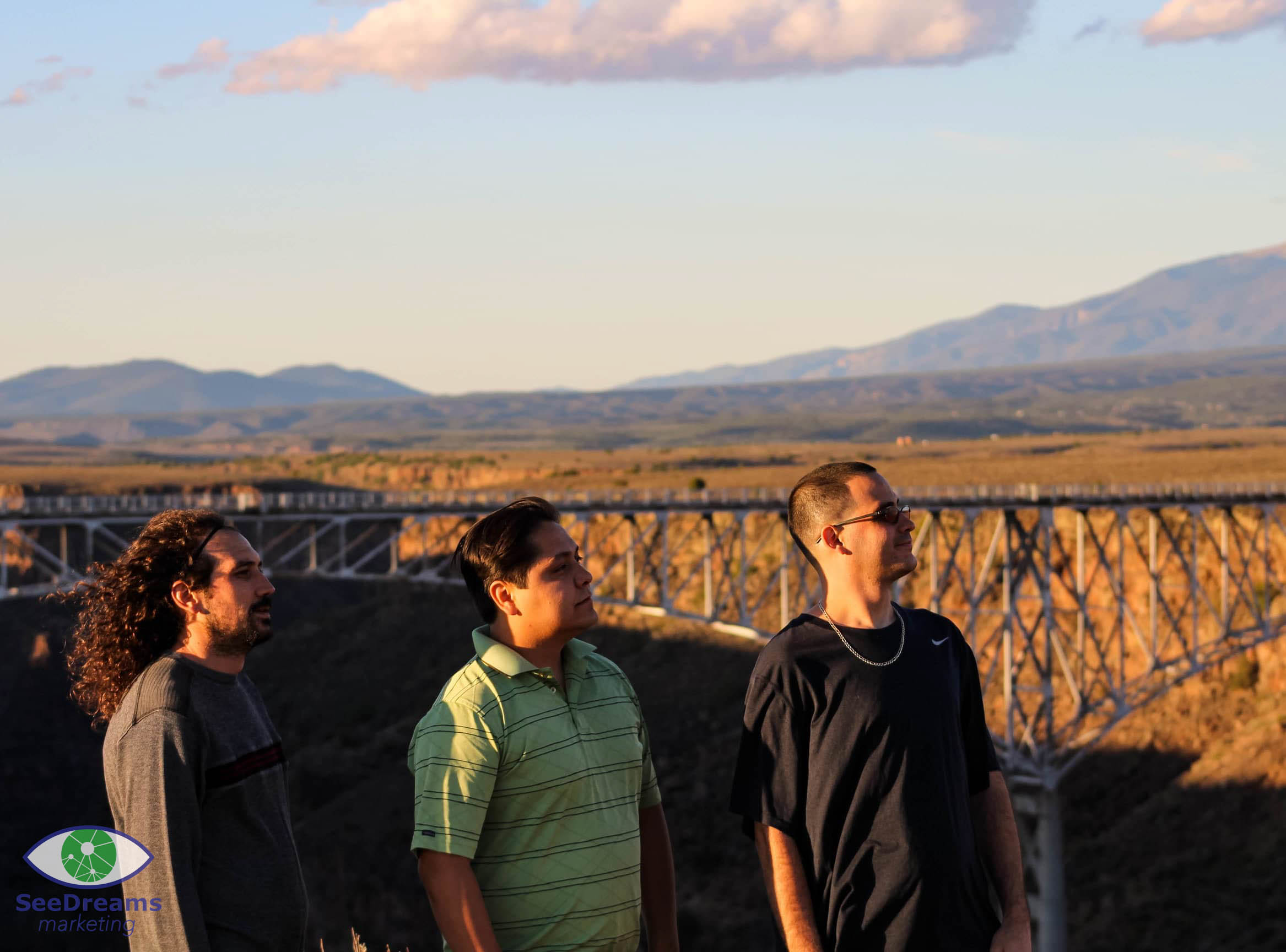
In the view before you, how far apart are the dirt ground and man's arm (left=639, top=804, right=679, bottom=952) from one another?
35088 mm

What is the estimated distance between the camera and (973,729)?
7113mm

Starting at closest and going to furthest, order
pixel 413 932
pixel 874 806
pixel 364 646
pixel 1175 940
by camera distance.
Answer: pixel 874 806
pixel 1175 940
pixel 413 932
pixel 364 646

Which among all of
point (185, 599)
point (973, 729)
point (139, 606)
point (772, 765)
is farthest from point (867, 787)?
point (139, 606)

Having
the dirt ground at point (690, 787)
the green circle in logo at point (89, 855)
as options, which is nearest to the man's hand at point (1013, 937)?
the green circle in logo at point (89, 855)

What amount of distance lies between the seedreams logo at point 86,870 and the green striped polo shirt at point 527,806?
5.04ft

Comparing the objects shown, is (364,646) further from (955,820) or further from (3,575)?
(955,820)

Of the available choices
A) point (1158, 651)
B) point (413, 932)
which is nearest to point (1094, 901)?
point (1158, 651)

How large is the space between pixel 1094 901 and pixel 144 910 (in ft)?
160

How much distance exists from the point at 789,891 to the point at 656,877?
31.6 inches

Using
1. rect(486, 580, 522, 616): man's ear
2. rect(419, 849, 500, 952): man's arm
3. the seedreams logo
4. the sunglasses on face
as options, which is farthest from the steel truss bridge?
rect(419, 849, 500, 952): man's arm

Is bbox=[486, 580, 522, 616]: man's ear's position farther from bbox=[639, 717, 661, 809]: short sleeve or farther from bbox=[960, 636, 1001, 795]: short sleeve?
bbox=[960, 636, 1001, 795]: short sleeve

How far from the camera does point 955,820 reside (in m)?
6.79

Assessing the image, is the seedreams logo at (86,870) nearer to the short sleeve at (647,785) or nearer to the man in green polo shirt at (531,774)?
the man in green polo shirt at (531,774)

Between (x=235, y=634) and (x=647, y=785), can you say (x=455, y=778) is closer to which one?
(x=647, y=785)
